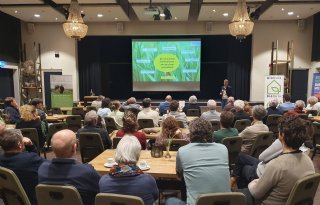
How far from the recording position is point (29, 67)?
445 inches

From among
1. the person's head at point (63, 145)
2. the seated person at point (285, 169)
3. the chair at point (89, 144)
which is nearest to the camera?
the seated person at point (285, 169)

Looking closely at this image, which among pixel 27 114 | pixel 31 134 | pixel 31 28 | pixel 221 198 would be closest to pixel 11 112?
pixel 27 114

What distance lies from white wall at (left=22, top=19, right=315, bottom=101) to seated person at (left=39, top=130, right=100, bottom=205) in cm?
1043

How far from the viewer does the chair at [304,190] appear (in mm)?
1977

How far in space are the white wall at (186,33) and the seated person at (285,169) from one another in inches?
400

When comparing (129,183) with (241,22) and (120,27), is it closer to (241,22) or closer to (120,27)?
(241,22)

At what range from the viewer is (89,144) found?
410cm

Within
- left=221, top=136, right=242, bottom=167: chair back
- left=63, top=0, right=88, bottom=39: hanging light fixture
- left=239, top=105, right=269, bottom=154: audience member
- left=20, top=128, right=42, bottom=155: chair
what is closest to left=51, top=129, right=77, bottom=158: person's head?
left=221, top=136, right=242, bottom=167: chair back

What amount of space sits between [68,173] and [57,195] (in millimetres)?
163

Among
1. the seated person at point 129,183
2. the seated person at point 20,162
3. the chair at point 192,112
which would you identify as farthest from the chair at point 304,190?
the chair at point 192,112

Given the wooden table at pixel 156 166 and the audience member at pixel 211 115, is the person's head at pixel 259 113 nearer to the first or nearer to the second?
the audience member at pixel 211 115

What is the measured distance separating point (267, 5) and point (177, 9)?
300cm

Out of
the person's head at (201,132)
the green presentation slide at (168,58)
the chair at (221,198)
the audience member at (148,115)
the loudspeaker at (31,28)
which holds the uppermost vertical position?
the loudspeaker at (31,28)

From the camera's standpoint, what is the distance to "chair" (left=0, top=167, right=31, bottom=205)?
224 centimetres
